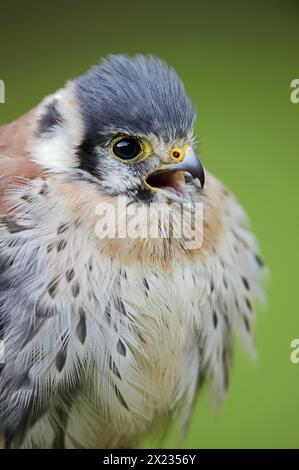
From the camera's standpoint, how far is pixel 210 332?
1.74 m

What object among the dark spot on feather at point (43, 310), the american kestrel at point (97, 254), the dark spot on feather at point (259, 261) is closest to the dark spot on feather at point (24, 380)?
the american kestrel at point (97, 254)

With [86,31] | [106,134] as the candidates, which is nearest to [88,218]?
[106,134]

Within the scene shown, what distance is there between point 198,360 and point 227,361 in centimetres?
16

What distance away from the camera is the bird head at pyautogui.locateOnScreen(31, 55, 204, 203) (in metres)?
1.57

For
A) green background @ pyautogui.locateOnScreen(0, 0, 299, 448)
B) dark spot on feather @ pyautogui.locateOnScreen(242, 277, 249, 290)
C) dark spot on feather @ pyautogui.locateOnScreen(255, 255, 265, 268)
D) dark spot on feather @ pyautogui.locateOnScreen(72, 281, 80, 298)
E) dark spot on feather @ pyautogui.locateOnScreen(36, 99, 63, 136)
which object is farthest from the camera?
green background @ pyautogui.locateOnScreen(0, 0, 299, 448)

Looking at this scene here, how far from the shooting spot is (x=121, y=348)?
5.27 feet

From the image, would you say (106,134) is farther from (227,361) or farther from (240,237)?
(227,361)

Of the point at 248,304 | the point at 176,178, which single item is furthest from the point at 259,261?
the point at 176,178

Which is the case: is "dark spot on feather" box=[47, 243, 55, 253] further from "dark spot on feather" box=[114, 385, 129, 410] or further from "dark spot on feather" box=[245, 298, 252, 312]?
"dark spot on feather" box=[245, 298, 252, 312]

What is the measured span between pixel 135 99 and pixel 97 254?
29cm

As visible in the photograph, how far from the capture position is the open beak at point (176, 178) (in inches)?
→ 61.6

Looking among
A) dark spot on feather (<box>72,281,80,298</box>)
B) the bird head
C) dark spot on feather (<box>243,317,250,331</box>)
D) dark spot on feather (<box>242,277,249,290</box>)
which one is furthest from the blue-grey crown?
dark spot on feather (<box>243,317,250,331</box>)

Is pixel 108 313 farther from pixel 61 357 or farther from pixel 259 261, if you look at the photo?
pixel 259 261

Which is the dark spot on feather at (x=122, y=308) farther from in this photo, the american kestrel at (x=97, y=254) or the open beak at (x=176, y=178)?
the open beak at (x=176, y=178)
